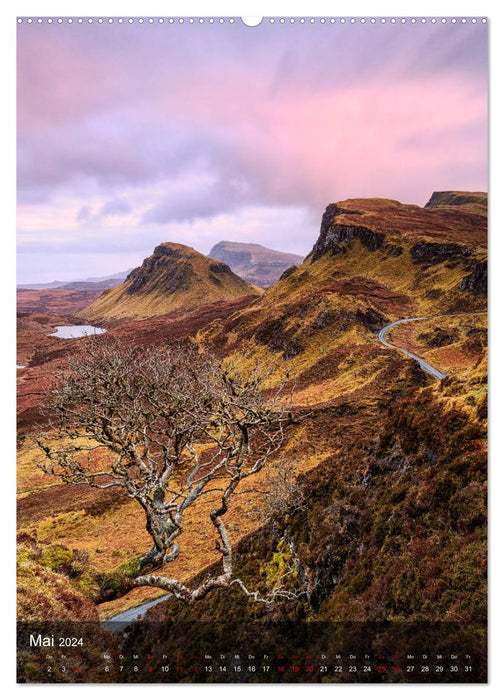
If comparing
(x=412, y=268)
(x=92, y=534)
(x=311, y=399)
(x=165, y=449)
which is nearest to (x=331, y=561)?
(x=165, y=449)

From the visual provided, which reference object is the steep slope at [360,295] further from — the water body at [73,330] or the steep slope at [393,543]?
the water body at [73,330]

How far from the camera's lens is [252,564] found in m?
8.20

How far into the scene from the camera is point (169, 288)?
409 feet

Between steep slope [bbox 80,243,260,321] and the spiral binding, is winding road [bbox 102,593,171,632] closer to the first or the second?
the spiral binding

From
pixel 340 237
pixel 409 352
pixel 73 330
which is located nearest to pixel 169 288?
pixel 73 330

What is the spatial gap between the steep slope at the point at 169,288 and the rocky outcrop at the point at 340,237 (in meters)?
57.2

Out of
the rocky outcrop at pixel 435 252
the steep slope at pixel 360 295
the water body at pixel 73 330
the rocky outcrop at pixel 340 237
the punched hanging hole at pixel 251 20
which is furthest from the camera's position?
the water body at pixel 73 330

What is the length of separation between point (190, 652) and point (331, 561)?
3.11 m

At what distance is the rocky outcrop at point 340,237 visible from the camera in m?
54.3

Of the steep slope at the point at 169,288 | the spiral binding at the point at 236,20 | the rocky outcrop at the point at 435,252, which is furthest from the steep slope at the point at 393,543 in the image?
the steep slope at the point at 169,288

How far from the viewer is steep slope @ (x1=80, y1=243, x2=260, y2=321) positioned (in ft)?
384

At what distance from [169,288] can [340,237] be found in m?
81.6

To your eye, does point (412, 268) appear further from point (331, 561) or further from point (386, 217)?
point (331, 561)

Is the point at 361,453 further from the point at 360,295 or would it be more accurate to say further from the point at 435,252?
the point at 435,252
